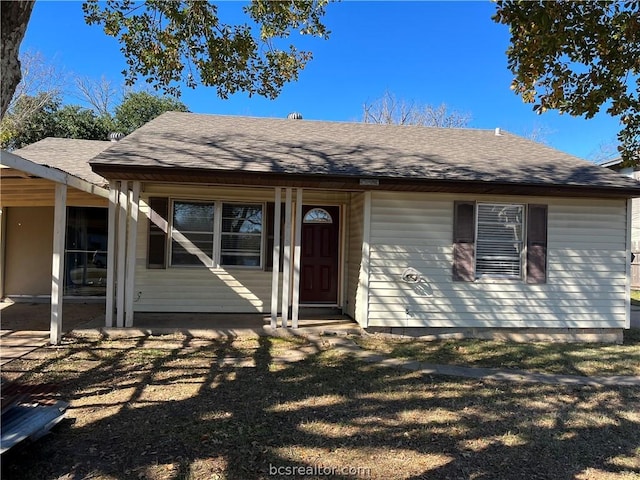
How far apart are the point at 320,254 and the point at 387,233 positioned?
6.91 feet

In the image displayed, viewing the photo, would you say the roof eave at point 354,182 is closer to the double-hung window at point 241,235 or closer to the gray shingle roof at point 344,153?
the gray shingle roof at point 344,153

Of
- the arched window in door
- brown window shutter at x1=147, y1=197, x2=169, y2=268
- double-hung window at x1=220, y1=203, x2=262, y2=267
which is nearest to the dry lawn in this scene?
brown window shutter at x1=147, y1=197, x2=169, y2=268

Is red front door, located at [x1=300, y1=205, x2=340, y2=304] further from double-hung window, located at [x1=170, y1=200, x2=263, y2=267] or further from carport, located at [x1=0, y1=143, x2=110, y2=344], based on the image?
carport, located at [x1=0, y1=143, x2=110, y2=344]

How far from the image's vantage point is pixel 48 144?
35.2 feet

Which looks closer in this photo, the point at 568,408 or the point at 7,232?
the point at 568,408

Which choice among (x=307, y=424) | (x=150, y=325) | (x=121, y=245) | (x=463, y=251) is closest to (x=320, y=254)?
(x=463, y=251)

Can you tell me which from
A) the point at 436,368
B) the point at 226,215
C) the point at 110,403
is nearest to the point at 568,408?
the point at 436,368

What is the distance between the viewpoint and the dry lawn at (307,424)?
312cm

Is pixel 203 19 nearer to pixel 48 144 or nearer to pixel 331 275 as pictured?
pixel 331 275

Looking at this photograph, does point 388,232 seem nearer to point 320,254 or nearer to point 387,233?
point 387,233

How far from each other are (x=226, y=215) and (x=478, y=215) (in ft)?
Result: 15.0

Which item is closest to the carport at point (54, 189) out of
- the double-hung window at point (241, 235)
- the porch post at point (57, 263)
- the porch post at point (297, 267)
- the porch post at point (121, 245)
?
the porch post at point (57, 263)
